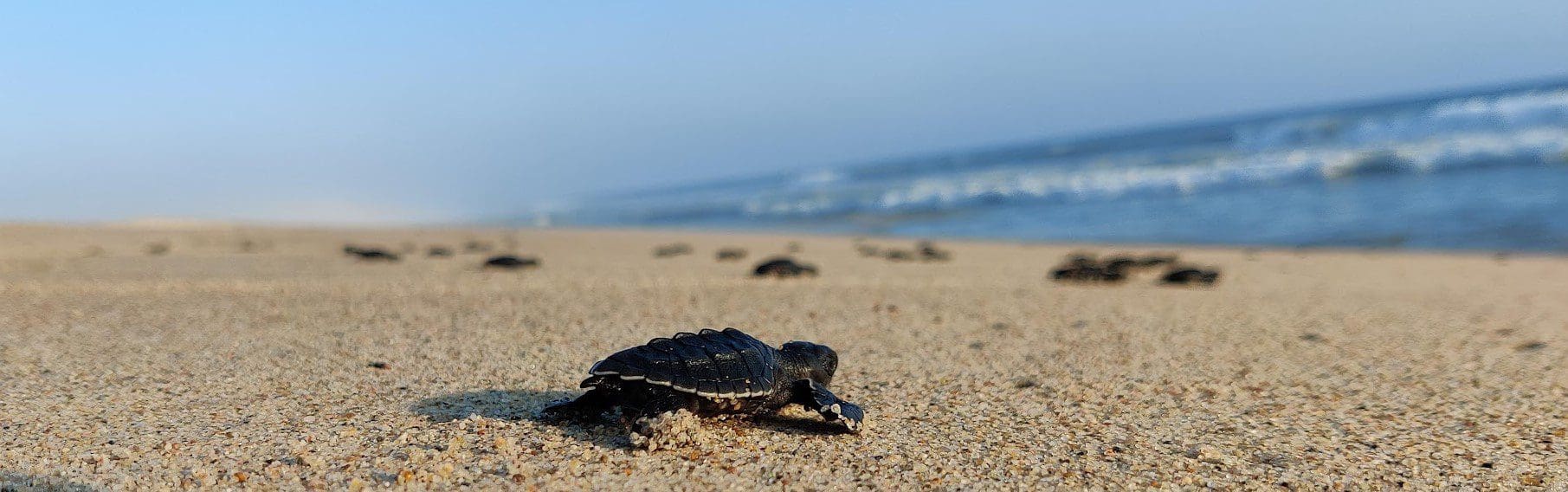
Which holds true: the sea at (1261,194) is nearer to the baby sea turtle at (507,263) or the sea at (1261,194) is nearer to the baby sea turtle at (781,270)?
the baby sea turtle at (781,270)

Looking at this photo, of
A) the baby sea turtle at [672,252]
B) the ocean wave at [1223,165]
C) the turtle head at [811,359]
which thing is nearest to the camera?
the turtle head at [811,359]

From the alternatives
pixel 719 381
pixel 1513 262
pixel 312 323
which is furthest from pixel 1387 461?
pixel 1513 262

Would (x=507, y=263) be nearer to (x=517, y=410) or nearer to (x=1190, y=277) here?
(x=517, y=410)

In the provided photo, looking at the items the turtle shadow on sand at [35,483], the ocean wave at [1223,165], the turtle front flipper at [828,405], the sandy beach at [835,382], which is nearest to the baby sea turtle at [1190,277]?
the sandy beach at [835,382]

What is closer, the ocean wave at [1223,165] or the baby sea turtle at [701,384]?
the baby sea turtle at [701,384]

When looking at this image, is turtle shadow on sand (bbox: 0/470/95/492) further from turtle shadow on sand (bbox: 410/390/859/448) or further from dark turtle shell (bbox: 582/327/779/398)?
dark turtle shell (bbox: 582/327/779/398)

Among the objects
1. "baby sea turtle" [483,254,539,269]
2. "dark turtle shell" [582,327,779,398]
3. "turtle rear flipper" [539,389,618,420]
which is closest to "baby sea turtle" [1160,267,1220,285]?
"baby sea turtle" [483,254,539,269]
